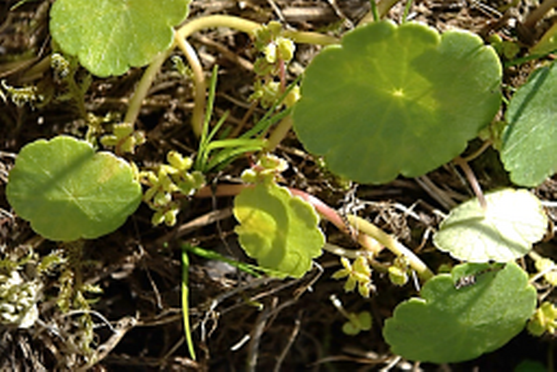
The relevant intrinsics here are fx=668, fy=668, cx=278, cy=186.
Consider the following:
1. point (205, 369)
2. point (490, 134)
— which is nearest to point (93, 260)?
point (205, 369)

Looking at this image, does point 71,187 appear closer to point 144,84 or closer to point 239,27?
point 144,84

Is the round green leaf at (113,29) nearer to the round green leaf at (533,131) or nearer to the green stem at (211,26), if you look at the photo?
the green stem at (211,26)

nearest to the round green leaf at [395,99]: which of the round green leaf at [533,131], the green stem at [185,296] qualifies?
the round green leaf at [533,131]

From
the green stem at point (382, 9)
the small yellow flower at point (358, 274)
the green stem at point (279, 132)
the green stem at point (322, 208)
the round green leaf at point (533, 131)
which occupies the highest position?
the green stem at point (382, 9)

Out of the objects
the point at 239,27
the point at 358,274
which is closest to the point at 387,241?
the point at 358,274

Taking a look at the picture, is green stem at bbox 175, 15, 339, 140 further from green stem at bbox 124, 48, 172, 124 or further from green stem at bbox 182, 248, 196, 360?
green stem at bbox 182, 248, 196, 360

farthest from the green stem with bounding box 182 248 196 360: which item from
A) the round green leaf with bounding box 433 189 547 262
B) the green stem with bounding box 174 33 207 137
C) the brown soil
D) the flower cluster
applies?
the round green leaf with bounding box 433 189 547 262
